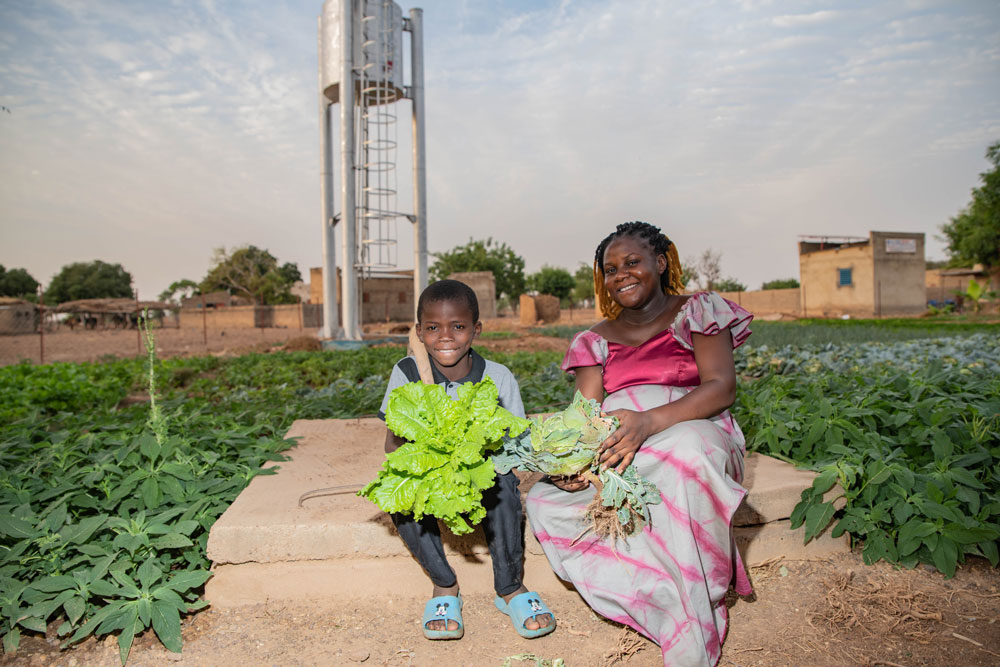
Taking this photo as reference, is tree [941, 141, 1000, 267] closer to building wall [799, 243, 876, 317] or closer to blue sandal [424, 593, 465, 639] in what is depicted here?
building wall [799, 243, 876, 317]

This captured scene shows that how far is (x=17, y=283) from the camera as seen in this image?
1801 inches

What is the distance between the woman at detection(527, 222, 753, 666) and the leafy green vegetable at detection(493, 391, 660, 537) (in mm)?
41

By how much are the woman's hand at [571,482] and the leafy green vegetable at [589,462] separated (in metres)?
0.06

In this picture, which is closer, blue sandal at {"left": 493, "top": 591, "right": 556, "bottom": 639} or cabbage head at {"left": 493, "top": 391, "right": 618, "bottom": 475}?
cabbage head at {"left": 493, "top": 391, "right": 618, "bottom": 475}

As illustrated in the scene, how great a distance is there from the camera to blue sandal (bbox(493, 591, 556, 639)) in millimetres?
1906

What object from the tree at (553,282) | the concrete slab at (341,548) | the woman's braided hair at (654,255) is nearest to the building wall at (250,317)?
the tree at (553,282)

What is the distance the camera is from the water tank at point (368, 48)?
1275 cm

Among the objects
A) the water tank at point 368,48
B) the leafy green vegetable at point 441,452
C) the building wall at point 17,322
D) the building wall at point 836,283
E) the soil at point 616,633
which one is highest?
the water tank at point 368,48

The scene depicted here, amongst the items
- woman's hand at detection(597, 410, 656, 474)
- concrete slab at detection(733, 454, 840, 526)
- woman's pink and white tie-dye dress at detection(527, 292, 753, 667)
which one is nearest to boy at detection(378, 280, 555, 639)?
woman's pink and white tie-dye dress at detection(527, 292, 753, 667)

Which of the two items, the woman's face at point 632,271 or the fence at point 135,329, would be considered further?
the fence at point 135,329

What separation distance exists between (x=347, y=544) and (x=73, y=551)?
1.06 meters

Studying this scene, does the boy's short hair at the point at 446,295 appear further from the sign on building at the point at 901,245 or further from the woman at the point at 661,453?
the sign on building at the point at 901,245

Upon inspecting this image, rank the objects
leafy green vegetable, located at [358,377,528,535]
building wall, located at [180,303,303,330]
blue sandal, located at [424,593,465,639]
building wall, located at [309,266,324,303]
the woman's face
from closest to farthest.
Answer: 1. leafy green vegetable, located at [358,377,528,535]
2. blue sandal, located at [424,593,465,639]
3. the woman's face
4. building wall, located at [180,303,303,330]
5. building wall, located at [309,266,324,303]

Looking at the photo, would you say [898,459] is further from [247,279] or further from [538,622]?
[247,279]
